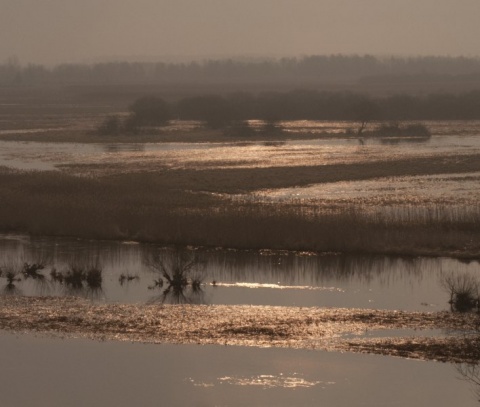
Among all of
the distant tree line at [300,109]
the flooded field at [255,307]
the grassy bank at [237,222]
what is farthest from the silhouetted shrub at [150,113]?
the grassy bank at [237,222]

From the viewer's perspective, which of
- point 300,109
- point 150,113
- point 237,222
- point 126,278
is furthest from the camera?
point 300,109

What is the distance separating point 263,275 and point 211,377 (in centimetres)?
764

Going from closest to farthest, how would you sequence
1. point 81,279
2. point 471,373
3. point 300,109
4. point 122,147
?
point 471,373
point 81,279
point 122,147
point 300,109

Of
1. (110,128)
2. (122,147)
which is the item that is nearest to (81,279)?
(122,147)

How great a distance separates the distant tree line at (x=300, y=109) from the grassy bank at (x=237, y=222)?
127ft

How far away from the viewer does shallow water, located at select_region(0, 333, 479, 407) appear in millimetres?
15969

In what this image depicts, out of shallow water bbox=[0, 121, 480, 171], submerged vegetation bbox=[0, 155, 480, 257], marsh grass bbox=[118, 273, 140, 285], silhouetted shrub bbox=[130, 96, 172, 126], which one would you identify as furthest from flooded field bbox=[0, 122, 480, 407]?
silhouetted shrub bbox=[130, 96, 172, 126]

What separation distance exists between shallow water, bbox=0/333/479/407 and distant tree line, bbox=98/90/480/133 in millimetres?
54273

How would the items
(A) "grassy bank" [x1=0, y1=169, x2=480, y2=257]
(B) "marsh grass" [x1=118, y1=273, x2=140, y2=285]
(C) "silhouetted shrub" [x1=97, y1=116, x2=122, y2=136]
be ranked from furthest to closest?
(C) "silhouetted shrub" [x1=97, y1=116, x2=122, y2=136] → (A) "grassy bank" [x1=0, y1=169, x2=480, y2=257] → (B) "marsh grass" [x1=118, y1=273, x2=140, y2=285]

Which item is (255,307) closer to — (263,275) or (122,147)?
(263,275)

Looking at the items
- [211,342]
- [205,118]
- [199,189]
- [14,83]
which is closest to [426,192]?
[199,189]

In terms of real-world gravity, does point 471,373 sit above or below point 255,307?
below

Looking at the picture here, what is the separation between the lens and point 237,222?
28844mm

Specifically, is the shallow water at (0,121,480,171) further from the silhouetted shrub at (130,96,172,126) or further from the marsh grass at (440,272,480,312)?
the marsh grass at (440,272,480,312)
